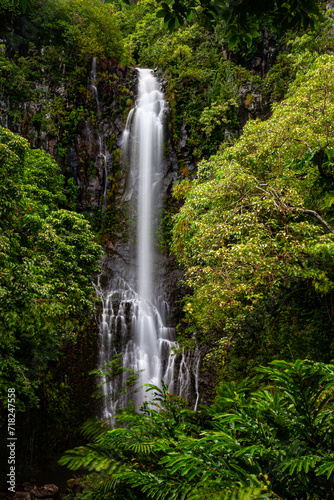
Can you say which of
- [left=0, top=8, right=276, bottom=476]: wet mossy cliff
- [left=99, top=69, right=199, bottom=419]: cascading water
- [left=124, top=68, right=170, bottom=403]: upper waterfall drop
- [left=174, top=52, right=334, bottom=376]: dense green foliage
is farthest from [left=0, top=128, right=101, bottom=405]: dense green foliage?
[left=124, top=68, right=170, bottom=403]: upper waterfall drop

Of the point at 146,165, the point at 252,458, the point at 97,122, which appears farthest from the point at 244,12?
the point at 97,122

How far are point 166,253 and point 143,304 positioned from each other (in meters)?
2.83

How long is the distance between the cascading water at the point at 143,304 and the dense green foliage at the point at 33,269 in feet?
7.23

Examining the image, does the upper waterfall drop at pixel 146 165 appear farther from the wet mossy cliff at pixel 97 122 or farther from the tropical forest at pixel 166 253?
the wet mossy cliff at pixel 97 122

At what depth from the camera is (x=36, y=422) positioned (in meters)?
9.35

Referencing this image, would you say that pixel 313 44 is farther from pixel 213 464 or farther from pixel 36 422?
pixel 36 422

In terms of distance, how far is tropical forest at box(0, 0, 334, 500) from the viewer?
6.26 ft

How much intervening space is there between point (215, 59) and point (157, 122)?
450cm

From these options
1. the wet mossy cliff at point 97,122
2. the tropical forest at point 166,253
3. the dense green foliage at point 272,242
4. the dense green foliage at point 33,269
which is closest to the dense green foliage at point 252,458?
the tropical forest at point 166,253

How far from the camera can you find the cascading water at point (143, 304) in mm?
10297

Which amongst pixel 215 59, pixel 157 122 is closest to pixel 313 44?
pixel 215 59

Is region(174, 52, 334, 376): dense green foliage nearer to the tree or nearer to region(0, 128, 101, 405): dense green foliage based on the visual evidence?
the tree

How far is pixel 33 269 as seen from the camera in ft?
21.4

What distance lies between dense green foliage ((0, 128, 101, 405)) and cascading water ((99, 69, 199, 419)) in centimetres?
220
